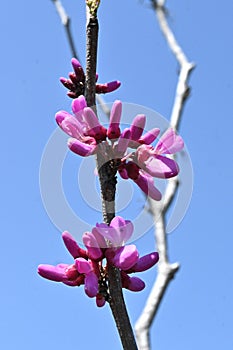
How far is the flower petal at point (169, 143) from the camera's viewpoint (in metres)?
1.47

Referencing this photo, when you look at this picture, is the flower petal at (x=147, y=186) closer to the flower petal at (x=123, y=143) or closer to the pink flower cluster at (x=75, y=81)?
the flower petal at (x=123, y=143)

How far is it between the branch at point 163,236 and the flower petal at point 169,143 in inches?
7.2

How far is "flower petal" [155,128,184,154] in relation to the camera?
1469 mm

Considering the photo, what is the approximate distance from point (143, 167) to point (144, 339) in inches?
46.4

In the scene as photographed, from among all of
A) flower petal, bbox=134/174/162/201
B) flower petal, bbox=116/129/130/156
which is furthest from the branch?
flower petal, bbox=116/129/130/156

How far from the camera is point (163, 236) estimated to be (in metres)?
3.19

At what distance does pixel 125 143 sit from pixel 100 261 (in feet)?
0.92

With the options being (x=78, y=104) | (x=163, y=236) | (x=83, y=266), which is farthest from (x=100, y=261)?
(x=163, y=236)

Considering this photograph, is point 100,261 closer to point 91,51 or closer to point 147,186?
point 147,186

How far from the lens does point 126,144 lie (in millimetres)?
1381

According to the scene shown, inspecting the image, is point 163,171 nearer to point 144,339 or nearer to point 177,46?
point 144,339

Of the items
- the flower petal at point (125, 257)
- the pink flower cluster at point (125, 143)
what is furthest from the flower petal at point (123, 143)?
the flower petal at point (125, 257)

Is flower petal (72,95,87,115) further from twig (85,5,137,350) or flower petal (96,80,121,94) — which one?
flower petal (96,80,121,94)

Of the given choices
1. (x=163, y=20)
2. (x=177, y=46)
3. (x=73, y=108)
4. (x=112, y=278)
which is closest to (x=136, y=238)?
(x=112, y=278)
